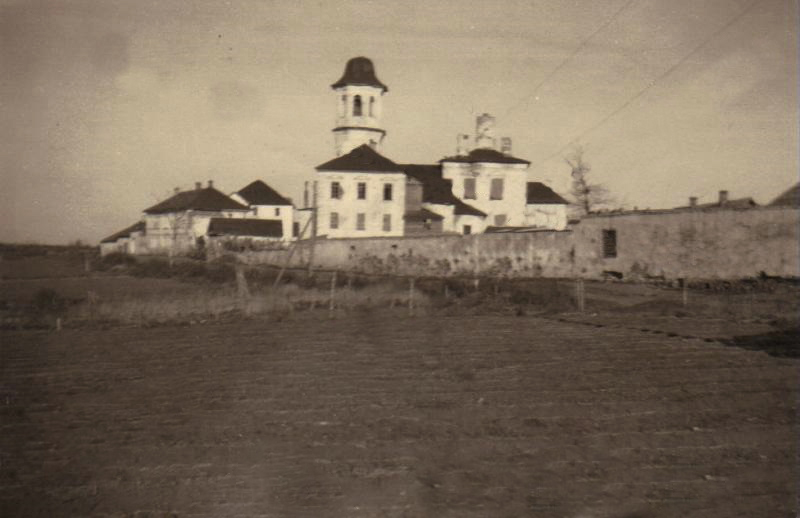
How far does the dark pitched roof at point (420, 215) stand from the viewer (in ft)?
175

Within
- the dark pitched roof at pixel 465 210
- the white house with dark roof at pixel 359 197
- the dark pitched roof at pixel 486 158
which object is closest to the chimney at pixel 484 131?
the dark pitched roof at pixel 486 158

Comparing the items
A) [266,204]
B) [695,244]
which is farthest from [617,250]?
[266,204]

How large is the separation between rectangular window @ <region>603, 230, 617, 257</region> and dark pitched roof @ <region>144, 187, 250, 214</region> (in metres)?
41.1

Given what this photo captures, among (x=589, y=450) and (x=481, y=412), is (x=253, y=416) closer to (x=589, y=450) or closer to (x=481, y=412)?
(x=481, y=412)

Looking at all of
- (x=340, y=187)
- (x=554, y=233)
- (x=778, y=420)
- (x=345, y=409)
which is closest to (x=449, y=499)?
(x=345, y=409)

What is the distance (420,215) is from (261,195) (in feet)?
78.4

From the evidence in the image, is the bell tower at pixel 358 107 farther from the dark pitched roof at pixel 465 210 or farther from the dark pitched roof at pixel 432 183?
the dark pitched roof at pixel 465 210

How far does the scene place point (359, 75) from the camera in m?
57.9

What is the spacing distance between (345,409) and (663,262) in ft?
74.1

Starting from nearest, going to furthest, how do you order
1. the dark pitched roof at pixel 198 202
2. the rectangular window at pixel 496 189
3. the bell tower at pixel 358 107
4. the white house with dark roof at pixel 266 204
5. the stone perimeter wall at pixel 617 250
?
the stone perimeter wall at pixel 617 250 → the bell tower at pixel 358 107 → the rectangular window at pixel 496 189 → the dark pitched roof at pixel 198 202 → the white house with dark roof at pixel 266 204

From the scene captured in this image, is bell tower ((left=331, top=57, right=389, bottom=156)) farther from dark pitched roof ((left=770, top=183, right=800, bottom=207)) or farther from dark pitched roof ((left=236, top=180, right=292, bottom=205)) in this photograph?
dark pitched roof ((left=770, top=183, right=800, bottom=207))

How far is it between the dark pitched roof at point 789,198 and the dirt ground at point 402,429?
13598 mm

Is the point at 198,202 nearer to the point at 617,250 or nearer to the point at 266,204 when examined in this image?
the point at 266,204

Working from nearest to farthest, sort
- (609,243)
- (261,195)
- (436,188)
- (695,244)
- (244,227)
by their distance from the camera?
(695,244)
(609,243)
(436,188)
(244,227)
(261,195)
